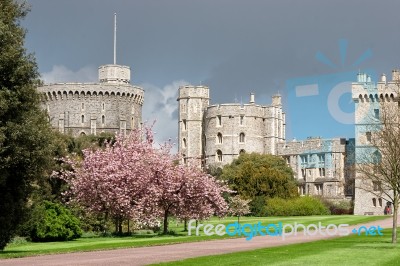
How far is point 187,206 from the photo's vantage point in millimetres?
42344

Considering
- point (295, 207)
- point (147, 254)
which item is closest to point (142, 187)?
point (147, 254)

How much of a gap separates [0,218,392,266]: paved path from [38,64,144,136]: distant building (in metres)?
74.2

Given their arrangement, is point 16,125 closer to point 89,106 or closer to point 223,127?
point 223,127


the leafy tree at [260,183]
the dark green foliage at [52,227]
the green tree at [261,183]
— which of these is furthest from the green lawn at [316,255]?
the leafy tree at [260,183]

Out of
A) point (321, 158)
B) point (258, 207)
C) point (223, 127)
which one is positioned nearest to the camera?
point (258, 207)

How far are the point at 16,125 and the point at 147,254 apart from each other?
5.78 meters

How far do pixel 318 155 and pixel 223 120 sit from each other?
13.3 meters

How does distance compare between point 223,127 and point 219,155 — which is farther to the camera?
point 219,155

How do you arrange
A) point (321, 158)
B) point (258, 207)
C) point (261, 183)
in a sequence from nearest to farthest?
1. point (258, 207)
2. point (261, 183)
3. point (321, 158)

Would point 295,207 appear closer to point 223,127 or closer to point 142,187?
point 142,187

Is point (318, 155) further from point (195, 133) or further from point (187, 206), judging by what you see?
point (187, 206)

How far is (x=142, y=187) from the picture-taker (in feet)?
136

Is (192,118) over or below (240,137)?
over

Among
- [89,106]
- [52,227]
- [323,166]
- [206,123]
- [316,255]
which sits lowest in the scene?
[52,227]
